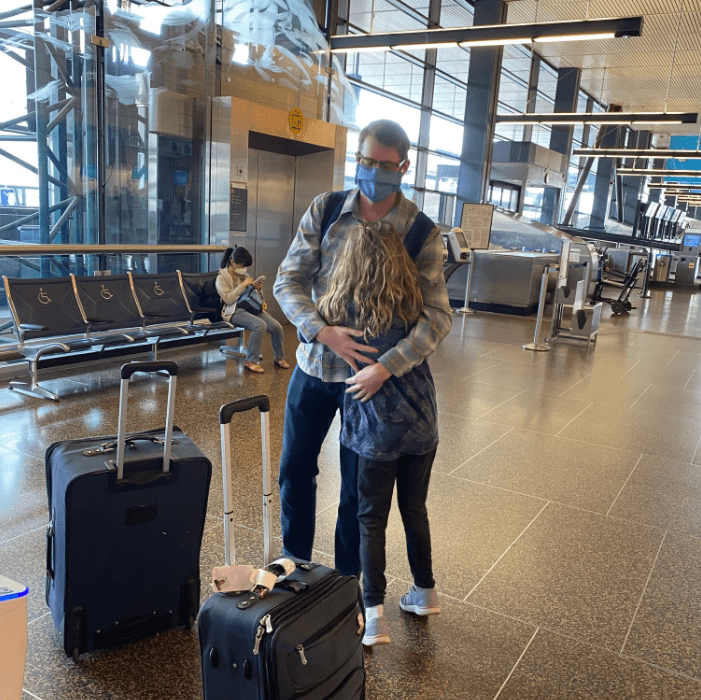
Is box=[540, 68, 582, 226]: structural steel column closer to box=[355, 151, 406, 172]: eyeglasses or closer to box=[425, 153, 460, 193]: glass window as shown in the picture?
box=[425, 153, 460, 193]: glass window

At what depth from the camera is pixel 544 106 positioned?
23.4 meters

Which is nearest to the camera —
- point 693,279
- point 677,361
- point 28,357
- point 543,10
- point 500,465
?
point 500,465

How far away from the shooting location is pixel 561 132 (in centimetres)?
2134

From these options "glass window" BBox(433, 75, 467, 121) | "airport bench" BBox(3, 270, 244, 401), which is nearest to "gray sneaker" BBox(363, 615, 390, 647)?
"airport bench" BBox(3, 270, 244, 401)

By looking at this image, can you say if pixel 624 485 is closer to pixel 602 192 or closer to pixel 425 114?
pixel 425 114

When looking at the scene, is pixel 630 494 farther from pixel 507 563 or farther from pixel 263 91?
pixel 263 91

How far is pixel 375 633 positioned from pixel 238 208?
21.4 ft

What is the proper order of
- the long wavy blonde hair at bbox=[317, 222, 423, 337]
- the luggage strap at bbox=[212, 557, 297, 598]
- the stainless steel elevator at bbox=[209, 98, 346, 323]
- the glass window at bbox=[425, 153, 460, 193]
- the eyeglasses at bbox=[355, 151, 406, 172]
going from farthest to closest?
the glass window at bbox=[425, 153, 460, 193] → the stainless steel elevator at bbox=[209, 98, 346, 323] → the eyeglasses at bbox=[355, 151, 406, 172] → the long wavy blonde hair at bbox=[317, 222, 423, 337] → the luggage strap at bbox=[212, 557, 297, 598]

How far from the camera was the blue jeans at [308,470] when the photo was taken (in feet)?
7.47

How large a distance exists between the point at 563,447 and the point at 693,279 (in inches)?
747

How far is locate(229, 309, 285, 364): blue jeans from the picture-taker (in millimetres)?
6445

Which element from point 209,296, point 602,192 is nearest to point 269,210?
point 209,296

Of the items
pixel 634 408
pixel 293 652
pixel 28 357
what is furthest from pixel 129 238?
pixel 293 652

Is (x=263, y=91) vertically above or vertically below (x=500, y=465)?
above
